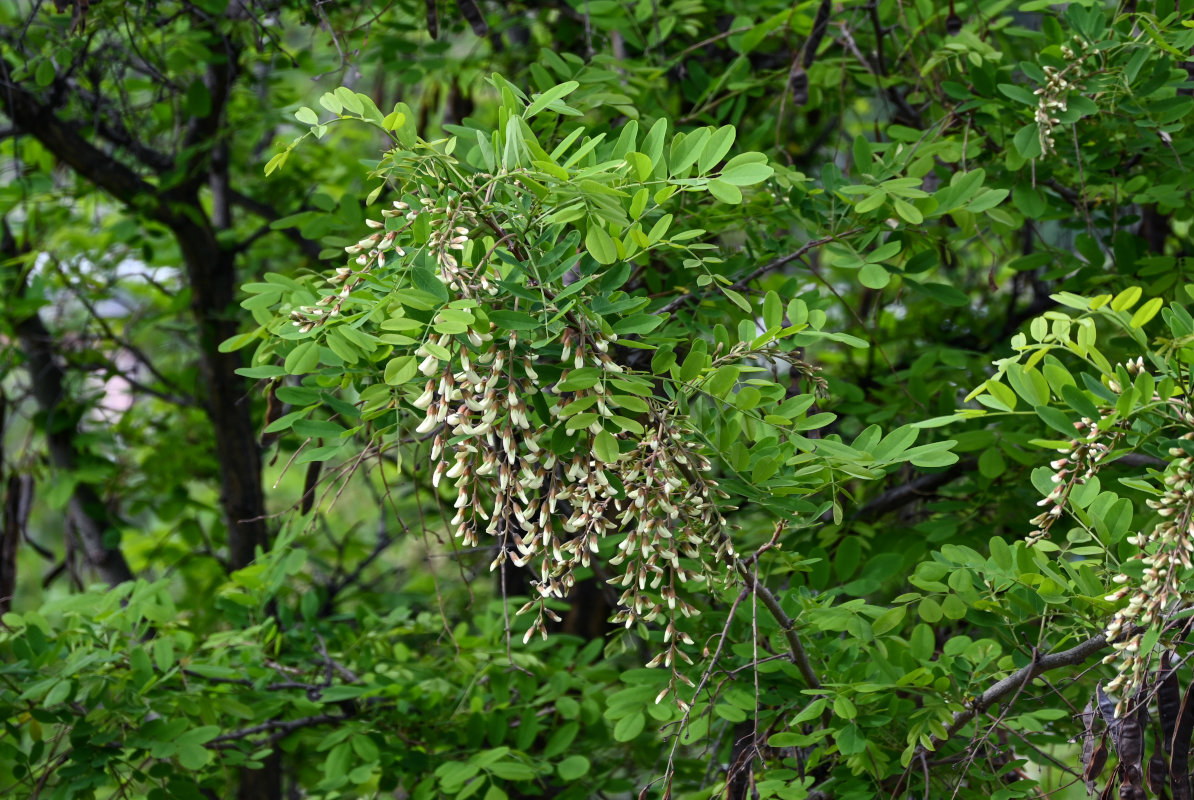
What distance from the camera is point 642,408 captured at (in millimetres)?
1208

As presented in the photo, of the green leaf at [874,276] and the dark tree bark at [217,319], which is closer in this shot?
the green leaf at [874,276]

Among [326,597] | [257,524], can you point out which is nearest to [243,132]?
[257,524]

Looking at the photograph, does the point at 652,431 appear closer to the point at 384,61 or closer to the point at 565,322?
the point at 565,322

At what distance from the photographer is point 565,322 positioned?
1.24 meters

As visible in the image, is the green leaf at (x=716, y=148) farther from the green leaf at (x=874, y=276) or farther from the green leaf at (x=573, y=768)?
the green leaf at (x=573, y=768)

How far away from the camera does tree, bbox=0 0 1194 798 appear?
1.26 metres

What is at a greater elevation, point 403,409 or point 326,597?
point 403,409

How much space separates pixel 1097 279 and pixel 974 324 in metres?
0.82

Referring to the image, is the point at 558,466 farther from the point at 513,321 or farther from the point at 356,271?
the point at 356,271

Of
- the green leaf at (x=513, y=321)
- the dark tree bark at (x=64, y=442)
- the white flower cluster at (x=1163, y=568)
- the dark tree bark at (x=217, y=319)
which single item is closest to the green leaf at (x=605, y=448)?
the green leaf at (x=513, y=321)

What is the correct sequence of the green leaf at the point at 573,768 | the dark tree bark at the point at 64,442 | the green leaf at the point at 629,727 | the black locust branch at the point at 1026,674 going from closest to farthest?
the black locust branch at the point at 1026,674 < the green leaf at the point at 629,727 < the green leaf at the point at 573,768 < the dark tree bark at the point at 64,442

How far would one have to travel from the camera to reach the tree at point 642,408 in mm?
1265

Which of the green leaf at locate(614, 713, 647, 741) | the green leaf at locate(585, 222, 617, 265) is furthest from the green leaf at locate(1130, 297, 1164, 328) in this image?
the green leaf at locate(614, 713, 647, 741)

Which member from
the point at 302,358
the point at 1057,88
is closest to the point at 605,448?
the point at 302,358
